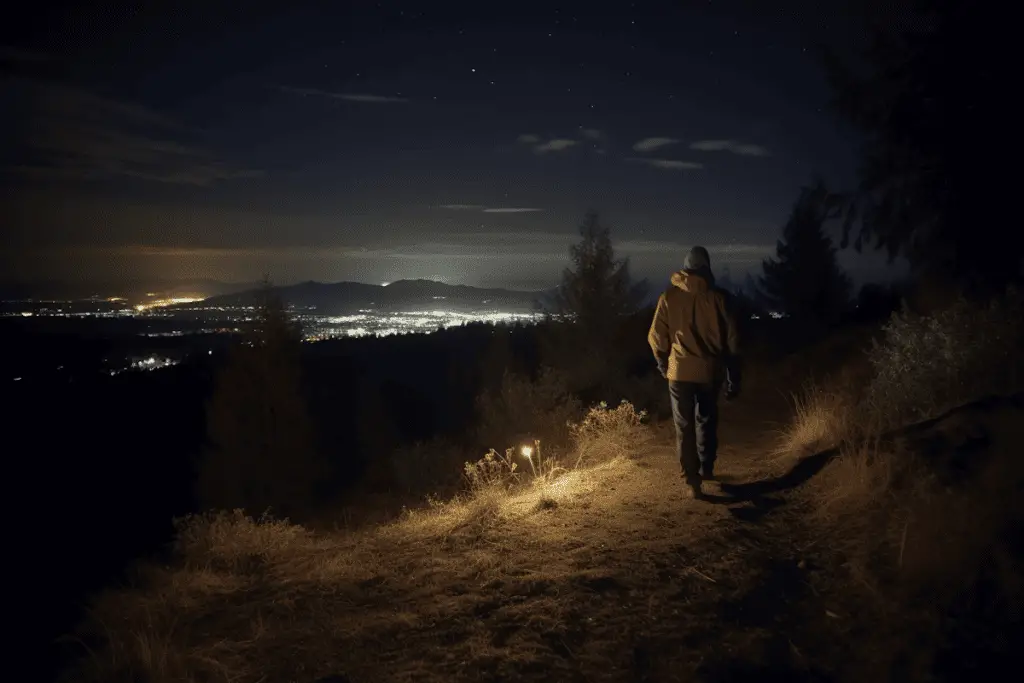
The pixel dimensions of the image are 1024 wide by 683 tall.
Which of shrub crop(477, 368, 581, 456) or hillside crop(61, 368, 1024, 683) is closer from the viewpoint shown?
hillside crop(61, 368, 1024, 683)

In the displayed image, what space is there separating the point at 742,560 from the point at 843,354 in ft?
37.6

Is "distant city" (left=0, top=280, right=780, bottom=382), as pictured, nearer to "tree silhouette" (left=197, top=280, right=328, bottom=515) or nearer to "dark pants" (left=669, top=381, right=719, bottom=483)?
"tree silhouette" (left=197, top=280, right=328, bottom=515)

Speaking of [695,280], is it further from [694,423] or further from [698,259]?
[694,423]

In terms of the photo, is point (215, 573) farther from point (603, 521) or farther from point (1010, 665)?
point (1010, 665)

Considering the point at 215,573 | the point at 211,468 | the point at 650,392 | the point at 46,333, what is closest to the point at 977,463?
the point at 215,573

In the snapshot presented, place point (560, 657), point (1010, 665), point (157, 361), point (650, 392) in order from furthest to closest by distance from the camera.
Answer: point (157, 361) < point (650, 392) < point (560, 657) < point (1010, 665)

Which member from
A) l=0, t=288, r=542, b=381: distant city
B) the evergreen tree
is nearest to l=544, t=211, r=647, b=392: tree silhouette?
the evergreen tree

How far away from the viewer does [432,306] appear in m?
100

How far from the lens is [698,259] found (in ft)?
17.6

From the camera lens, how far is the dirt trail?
3318 millimetres

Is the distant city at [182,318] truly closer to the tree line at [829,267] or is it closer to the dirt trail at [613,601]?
the tree line at [829,267]

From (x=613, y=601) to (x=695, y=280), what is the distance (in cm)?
273

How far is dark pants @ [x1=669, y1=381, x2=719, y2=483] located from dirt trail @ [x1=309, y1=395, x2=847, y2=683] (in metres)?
0.35

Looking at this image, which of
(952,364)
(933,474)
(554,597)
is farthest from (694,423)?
(952,364)
